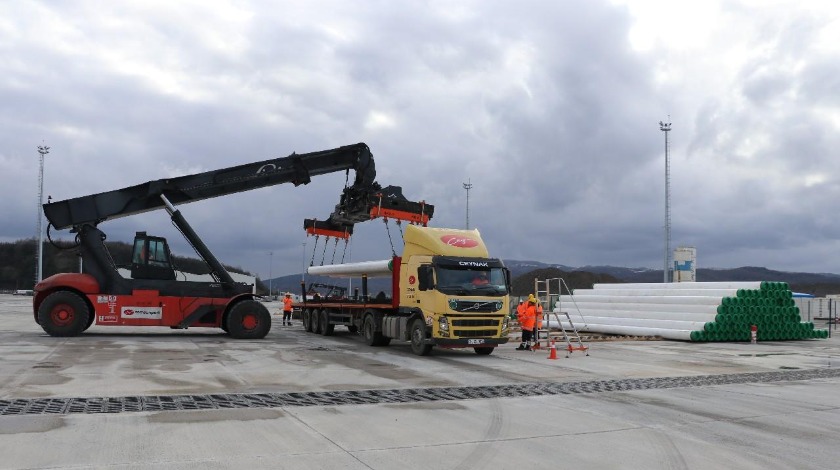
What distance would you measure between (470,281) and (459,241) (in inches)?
54.8

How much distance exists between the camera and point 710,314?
25.5 m

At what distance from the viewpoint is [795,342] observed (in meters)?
26.5

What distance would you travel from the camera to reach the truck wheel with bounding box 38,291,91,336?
2059 centimetres

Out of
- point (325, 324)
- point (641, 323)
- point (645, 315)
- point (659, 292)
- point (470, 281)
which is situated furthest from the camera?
point (659, 292)

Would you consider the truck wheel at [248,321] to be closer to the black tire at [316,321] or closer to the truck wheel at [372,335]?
the black tire at [316,321]

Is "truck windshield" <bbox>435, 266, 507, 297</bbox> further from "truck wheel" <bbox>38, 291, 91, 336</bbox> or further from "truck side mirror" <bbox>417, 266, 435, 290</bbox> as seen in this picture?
"truck wheel" <bbox>38, 291, 91, 336</bbox>

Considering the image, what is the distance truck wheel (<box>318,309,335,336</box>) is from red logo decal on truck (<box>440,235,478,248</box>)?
7.73m

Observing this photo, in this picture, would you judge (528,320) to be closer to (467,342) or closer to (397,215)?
(467,342)

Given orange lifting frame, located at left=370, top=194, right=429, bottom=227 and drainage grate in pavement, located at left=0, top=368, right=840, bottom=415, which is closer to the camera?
drainage grate in pavement, located at left=0, top=368, right=840, bottom=415

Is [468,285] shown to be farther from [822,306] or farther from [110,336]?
[822,306]

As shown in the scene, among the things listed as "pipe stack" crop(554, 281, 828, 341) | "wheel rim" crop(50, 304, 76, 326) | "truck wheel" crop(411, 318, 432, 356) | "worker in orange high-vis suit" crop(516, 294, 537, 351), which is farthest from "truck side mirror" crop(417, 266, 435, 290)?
"wheel rim" crop(50, 304, 76, 326)

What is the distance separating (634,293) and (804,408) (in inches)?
823

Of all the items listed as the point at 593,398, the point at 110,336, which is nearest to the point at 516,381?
the point at 593,398

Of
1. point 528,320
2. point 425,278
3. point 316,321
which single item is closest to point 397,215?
point 425,278
